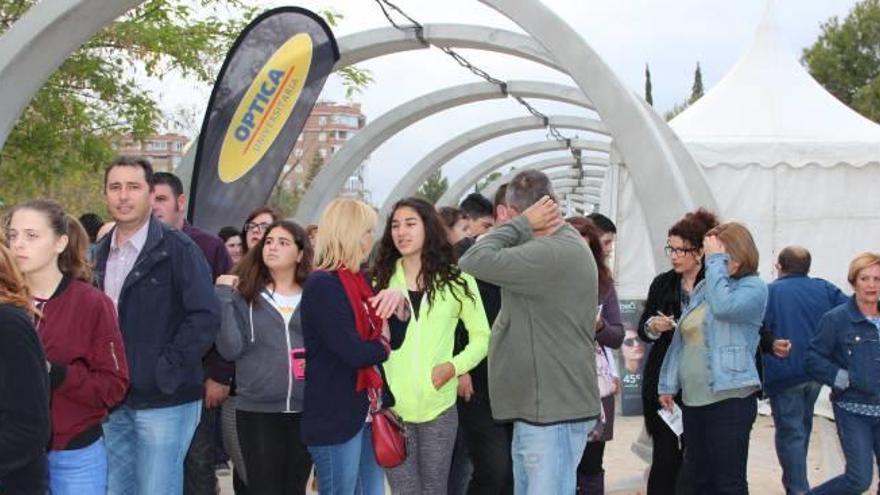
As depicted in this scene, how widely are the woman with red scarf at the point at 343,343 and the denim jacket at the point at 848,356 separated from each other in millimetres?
3134

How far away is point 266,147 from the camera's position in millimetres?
9359

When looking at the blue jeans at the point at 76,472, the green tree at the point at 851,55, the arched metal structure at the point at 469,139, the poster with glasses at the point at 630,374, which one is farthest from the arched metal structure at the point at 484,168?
the blue jeans at the point at 76,472

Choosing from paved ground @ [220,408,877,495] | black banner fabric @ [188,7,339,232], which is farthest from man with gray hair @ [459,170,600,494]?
black banner fabric @ [188,7,339,232]

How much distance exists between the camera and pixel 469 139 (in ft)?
73.2

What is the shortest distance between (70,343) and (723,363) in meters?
3.46

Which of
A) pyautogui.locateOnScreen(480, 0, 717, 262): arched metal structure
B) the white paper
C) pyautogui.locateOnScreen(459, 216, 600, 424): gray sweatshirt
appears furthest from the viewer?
pyautogui.locateOnScreen(480, 0, 717, 262): arched metal structure

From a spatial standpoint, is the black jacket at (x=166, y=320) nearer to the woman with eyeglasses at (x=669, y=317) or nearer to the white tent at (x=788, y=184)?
the woman with eyeglasses at (x=669, y=317)

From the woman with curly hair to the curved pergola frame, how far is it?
3029mm

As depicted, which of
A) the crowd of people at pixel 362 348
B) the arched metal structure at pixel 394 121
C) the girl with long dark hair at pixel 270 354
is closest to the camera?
the crowd of people at pixel 362 348

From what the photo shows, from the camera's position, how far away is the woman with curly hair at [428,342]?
521 cm

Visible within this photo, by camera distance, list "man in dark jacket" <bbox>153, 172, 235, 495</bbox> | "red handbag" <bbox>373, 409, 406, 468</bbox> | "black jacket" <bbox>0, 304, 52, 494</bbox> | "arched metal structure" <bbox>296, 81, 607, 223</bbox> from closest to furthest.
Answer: "black jacket" <bbox>0, 304, 52, 494</bbox> → "red handbag" <bbox>373, 409, 406, 468</bbox> → "man in dark jacket" <bbox>153, 172, 235, 495</bbox> → "arched metal structure" <bbox>296, 81, 607, 223</bbox>

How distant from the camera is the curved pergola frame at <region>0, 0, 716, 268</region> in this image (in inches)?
316

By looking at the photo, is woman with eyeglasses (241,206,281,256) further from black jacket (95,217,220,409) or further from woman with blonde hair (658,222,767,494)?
woman with blonde hair (658,222,767,494)

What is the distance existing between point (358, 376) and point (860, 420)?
3.47 metres
